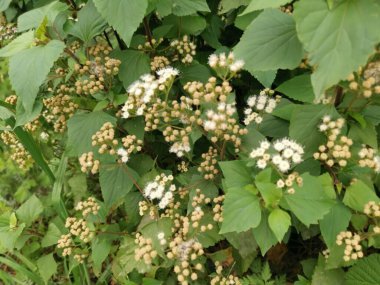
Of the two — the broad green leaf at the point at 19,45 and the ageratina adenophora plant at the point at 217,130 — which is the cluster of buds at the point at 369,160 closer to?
the ageratina adenophora plant at the point at 217,130

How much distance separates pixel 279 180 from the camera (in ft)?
5.73

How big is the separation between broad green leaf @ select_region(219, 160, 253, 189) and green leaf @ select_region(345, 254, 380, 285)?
835 mm

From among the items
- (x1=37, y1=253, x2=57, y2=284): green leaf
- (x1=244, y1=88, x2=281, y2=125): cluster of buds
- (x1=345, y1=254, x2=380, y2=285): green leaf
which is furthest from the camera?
(x1=37, y1=253, x2=57, y2=284): green leaf

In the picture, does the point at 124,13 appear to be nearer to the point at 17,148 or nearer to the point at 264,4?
the point at 264,4

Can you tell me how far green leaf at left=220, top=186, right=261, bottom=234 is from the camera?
5.53 ft

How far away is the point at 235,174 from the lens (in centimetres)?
191

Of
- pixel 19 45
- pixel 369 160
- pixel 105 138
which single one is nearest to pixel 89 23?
pixel 19 45

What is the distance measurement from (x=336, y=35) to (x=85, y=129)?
1567 millimetres

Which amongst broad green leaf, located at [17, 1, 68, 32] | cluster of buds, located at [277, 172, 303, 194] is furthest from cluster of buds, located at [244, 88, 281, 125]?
broad green leaf, located at [17, 1, 68, 32]

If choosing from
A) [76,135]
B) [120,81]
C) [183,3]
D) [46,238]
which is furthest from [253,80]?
[46,238]

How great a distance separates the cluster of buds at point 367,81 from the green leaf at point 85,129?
4.57 feet

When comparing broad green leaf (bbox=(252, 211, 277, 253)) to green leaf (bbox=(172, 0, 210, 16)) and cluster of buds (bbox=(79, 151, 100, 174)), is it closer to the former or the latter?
cluster of buds (bbox=(79, 151, 100, 174))

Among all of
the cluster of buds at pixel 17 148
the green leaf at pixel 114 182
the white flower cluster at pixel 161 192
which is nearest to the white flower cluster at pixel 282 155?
the white flower cluster at pixel 161 192

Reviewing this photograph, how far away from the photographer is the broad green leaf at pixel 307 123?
1862 millimetres
